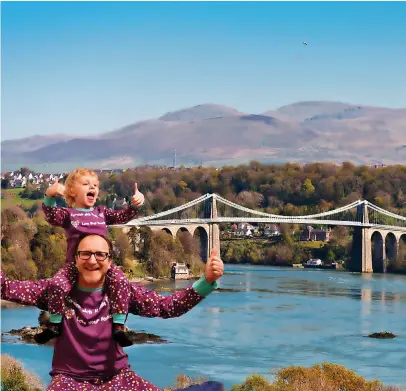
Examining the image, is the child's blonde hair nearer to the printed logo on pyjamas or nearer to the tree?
the printed logo on pyjamas

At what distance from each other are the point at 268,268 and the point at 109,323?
36686 mm

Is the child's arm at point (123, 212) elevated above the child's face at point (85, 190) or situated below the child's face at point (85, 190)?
below

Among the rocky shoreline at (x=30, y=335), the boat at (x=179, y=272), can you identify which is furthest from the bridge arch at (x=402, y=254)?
the rocky shoreline at (x=30, y=335)

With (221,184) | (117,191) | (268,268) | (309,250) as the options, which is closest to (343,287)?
(268,268)

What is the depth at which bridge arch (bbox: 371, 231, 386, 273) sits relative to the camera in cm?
3809

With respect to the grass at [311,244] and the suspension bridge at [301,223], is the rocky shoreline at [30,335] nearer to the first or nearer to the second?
the suspension bridge at [301,223]

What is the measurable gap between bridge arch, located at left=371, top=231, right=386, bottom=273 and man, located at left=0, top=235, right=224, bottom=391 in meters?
36.7

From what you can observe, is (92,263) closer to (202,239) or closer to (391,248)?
(202,239)

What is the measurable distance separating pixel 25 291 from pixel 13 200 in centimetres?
4069

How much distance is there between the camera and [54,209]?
77.0 inches

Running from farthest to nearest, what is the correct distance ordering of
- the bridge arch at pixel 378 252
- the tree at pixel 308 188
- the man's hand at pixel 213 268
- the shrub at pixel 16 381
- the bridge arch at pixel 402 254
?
the tree at pixel 308 188 < the bridge arch at pixel 402 254 < the bridge arch at pixel 378 252 < the shrub at pixel 16 381 < the man's hand at pixel 213 268

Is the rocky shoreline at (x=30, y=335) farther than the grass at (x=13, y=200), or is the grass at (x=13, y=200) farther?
the grass at (x=13, y=200)

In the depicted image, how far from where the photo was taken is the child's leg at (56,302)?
179 centimetres

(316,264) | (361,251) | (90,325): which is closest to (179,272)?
(361,251)
